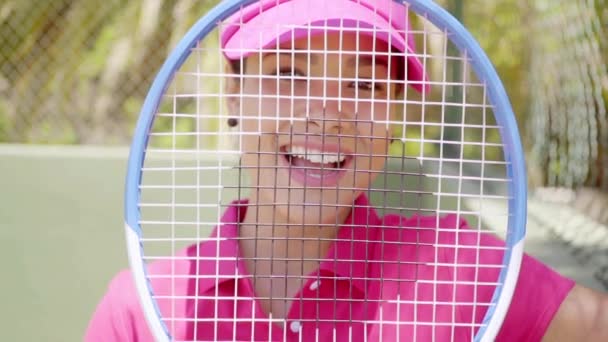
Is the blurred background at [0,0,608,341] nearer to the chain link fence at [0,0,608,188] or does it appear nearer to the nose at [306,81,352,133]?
the chain link fence at [0,0,608,188]

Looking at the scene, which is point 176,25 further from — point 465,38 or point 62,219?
point 465,38

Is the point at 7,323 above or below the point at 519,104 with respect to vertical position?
below

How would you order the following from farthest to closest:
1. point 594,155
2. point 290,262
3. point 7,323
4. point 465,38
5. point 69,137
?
point 69,137 → point 594,155 → point 7,323 → point 290,262 → point 465,38

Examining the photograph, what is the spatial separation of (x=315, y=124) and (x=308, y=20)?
17cm

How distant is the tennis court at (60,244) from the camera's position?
2.52 m

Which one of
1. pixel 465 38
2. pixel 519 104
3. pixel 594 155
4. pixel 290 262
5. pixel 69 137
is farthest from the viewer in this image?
pixel 69 137

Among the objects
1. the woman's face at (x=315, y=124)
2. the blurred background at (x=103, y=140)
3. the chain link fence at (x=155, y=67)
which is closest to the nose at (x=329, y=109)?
the woman's face at (x=315, y=124)

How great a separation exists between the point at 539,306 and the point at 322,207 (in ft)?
1.21

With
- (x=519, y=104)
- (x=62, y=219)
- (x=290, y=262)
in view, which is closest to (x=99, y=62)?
(x=519, y=104)

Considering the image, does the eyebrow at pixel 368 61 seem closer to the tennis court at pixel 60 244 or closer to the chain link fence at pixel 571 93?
the tennis court at pixel 60 244

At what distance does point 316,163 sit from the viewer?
156 centimetres

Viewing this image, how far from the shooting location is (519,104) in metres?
4.56

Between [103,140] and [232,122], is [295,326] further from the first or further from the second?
[103,140]

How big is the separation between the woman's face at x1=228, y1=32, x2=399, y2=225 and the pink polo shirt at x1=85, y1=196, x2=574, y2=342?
69mm
